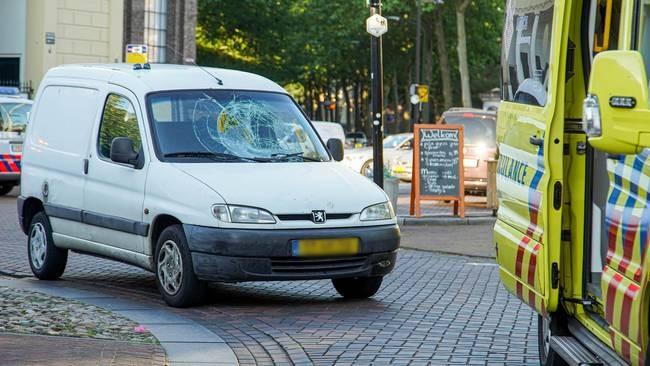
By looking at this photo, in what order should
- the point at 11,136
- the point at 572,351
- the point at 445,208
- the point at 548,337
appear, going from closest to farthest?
the point at 572,351, the point at 548,337, the point at 445,208, the point at 11,136

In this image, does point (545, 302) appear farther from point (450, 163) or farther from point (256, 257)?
point (450, 163)

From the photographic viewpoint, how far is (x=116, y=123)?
459 inches

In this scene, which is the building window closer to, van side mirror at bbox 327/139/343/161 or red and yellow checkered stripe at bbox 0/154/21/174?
red and yellow checkered stripe at bbox 0/154/21/174

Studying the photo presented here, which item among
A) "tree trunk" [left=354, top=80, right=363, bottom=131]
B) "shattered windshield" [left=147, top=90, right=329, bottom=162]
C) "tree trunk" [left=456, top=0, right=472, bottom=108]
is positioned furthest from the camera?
"tree trunk" [left=354, top=80, right=363, bottom=131]

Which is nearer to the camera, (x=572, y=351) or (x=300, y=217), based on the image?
(x=572, y=351)

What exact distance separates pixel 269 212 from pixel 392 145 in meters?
26.7

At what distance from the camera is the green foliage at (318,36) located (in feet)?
208

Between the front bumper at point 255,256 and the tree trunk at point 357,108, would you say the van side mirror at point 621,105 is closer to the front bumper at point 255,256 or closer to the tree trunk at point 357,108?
the front bumper at point 255,256

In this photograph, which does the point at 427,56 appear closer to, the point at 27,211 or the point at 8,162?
the point at 8,162

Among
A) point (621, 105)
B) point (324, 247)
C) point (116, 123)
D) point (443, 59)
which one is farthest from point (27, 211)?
point (443, 59)

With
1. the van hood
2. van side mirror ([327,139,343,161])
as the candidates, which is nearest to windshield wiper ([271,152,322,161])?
the van hood

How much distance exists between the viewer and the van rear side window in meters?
12.0

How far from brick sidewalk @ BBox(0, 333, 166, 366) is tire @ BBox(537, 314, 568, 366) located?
2.07 m

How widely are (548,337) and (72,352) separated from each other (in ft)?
8.49
